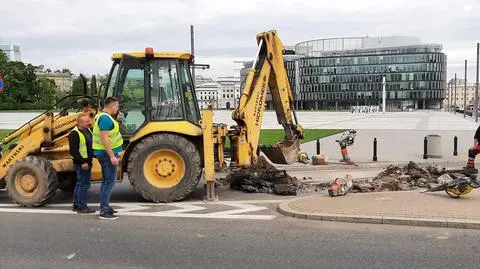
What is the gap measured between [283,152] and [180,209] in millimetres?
2915

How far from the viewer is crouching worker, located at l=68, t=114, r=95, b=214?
26.6 ft

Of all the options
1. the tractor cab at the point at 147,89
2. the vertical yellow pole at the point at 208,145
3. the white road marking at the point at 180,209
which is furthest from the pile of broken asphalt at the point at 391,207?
the tractor cab at the point at 147,89

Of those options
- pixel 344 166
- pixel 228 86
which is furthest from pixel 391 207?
pixel 228 86

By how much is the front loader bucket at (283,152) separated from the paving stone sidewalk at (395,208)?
70.6 inches

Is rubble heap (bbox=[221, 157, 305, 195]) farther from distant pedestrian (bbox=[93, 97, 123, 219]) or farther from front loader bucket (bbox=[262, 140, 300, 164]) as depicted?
distant pedestrian (bbox=[93, 97, 123, 219])

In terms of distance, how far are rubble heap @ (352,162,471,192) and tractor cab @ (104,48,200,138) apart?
384cm

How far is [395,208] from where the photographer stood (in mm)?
7668

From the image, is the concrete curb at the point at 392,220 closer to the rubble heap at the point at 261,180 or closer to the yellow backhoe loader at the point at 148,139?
the yellow backhoe loader at the point at 148,139

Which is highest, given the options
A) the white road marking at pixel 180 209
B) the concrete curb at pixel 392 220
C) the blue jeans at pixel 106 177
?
the blue jeans at pixel 106 177

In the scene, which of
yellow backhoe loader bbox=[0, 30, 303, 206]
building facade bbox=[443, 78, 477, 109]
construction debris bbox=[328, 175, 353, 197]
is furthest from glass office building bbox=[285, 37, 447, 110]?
yellow backhoe loader bbox=[0, 30, 303, 206]

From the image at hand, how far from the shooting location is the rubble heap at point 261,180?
10.0 meters

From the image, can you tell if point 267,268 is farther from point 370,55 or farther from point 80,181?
point 370,55

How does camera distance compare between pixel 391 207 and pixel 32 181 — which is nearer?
pixel 391 207

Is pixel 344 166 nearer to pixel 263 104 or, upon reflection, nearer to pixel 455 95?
pixel 263 104
